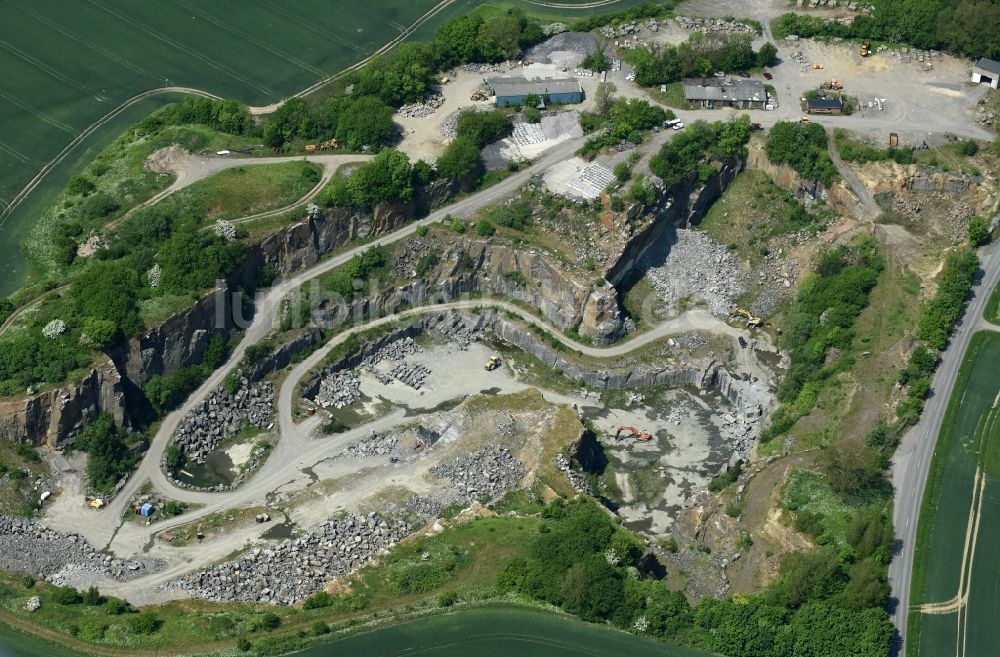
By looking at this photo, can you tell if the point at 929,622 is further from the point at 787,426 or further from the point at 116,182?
the point at 116,182

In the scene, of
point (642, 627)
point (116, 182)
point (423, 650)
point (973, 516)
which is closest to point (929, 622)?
point (973, 516)

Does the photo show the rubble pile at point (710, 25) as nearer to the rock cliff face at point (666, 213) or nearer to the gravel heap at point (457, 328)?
the rock cliff face at point (666, 213)

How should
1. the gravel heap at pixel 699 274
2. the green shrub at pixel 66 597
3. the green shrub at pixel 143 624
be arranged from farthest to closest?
the gravel heap at pixel 699 274 < the green shrub at pixel 66 597 < the green shrub at pixel 143 624

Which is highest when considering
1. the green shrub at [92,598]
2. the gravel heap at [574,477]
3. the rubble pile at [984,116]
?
the rubble pile at [984,116]

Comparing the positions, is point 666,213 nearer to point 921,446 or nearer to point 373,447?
point 921,446

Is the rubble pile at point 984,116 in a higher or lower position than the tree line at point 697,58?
higher

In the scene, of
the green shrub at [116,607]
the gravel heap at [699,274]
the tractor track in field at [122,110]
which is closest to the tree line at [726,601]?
the green shrub at [116,607]

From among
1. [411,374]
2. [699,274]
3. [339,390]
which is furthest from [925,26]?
[339,390]
